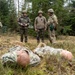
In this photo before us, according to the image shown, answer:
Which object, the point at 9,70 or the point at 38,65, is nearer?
the point at 9,70

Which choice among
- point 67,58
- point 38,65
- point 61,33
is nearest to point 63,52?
point 67,58

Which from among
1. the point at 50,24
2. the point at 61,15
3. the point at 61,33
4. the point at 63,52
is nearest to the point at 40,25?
the point at 50,24

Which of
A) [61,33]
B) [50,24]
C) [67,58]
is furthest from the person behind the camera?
[61,33]

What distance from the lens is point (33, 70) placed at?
234 inches

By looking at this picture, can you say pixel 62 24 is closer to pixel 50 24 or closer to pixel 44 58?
pixel 50 24

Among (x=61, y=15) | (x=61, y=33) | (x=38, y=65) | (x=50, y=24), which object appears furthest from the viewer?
(x=61, y=33)

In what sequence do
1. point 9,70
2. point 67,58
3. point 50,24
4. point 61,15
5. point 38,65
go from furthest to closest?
point 61,15, point 50,24, point 67,58, point 38,65, point 9,70

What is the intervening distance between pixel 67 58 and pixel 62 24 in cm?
1249

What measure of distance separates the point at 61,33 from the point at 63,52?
13639 millimetres

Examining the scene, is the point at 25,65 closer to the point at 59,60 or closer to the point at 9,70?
the point at 9,70

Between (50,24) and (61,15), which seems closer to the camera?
(50,24)

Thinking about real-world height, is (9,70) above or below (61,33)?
above

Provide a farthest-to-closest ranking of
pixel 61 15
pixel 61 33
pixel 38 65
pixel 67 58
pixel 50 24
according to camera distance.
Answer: pixel 61 33 < pixel 61 15 < pixel 50 24 < pixel 67 58 < pixel 38 65

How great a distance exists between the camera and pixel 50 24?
10812 millimetres
